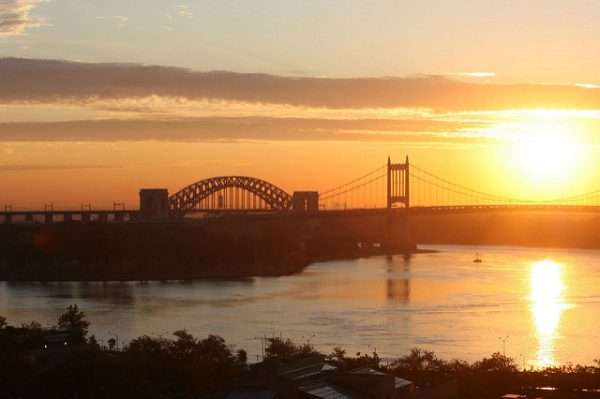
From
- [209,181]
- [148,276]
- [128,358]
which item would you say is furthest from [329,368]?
[209,181]

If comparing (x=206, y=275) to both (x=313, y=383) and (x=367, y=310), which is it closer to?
(x=367, y=310)

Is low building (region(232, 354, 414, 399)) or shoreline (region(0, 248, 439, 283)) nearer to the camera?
low building (region(232, 354, 414, 399))

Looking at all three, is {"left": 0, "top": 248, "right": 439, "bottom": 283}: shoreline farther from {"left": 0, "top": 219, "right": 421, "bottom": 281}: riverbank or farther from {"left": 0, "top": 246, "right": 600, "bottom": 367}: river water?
{"left": 0, "top": 246, "right": 600, "bottom": 367}: river water

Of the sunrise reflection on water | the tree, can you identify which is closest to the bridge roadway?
the sunrise reflection on water

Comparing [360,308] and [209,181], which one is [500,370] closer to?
[360,308]

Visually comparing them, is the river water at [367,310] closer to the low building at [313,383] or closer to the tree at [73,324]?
the tree at [73,324]

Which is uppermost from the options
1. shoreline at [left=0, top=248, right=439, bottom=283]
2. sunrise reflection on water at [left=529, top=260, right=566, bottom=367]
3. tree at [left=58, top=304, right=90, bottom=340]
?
→ tree at [left=58, top=304, right=90, bottom=340]

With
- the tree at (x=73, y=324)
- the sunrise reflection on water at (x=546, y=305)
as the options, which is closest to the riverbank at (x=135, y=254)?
the sunrise reflection on water at (x=546, y=305)

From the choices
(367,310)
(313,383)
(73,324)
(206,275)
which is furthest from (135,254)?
(313,383)
